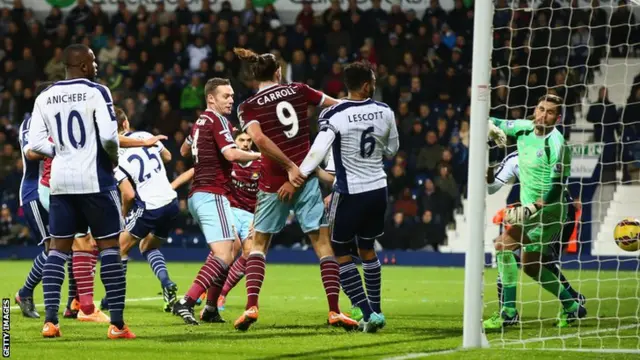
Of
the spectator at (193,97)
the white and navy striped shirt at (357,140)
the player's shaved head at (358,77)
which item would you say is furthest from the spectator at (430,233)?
the player's shaved head at (358,77)

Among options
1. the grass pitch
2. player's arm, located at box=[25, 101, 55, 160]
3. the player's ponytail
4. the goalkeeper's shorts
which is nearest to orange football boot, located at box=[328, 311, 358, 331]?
the grass pitch

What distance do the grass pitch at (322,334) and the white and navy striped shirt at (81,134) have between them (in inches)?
46.6

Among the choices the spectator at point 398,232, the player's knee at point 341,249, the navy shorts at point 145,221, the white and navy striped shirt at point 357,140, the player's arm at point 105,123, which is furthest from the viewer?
the spectator at point 398,232

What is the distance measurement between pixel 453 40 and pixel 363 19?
83.5 inches

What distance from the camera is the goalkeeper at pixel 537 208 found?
1004 cm

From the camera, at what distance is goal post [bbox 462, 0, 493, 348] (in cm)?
785

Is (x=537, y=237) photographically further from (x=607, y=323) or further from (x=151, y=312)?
(x=151, y=312)

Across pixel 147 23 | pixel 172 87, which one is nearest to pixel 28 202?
pixel 172 87

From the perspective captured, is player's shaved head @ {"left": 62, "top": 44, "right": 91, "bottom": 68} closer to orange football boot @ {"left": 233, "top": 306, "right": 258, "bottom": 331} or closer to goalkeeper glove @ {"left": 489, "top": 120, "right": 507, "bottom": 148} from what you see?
orange football boot @ {"left": 233, "top": 306, "right": 258, "bottom": 331}

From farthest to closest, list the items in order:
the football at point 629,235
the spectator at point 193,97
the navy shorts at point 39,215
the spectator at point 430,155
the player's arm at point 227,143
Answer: the spectator at point 193,97, the spectator at point 430,155, the navy shorts at point 39,215, the football at point 629,235, the player's arm at point 227,143

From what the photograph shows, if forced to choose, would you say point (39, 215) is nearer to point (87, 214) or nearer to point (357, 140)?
point (87, 214)

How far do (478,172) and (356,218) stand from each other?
58.8 inches

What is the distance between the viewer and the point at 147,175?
11.6 metres

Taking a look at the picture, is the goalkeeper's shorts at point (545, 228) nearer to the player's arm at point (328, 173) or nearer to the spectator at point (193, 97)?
the player's arm at point (328, 173)
